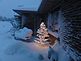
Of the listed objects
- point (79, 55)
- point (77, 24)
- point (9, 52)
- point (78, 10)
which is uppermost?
point (78, 10)

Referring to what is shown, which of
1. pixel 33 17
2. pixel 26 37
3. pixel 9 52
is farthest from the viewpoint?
pixel 33 17

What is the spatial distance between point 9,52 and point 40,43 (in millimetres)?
2453

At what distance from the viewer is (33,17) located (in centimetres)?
1698

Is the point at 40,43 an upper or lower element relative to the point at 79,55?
lower

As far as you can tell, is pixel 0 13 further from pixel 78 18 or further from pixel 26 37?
pixel 78 18

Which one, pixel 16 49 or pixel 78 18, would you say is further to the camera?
pixel 16 49

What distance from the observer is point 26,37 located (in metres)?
14.1

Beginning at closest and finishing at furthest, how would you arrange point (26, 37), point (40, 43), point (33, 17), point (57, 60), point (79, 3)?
point (79, 3)
point (57, 60)
point (40, 43)
point (26, 37)
point (33, 17)

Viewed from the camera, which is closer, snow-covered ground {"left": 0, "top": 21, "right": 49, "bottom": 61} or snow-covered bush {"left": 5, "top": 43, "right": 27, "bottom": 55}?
snow-covered ground {"left": 0, "top": 21, "right": 49, "bottom": 61}

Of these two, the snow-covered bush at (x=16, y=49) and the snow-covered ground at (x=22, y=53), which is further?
the snow-covered bush at (x=16, y=49)

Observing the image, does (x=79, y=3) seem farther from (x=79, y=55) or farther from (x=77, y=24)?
(x=79, y=55)

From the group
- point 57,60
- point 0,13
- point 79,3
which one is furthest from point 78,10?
point 0,13

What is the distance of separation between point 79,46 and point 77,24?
1.79 ft

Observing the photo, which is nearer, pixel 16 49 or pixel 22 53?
pixel 22 53
